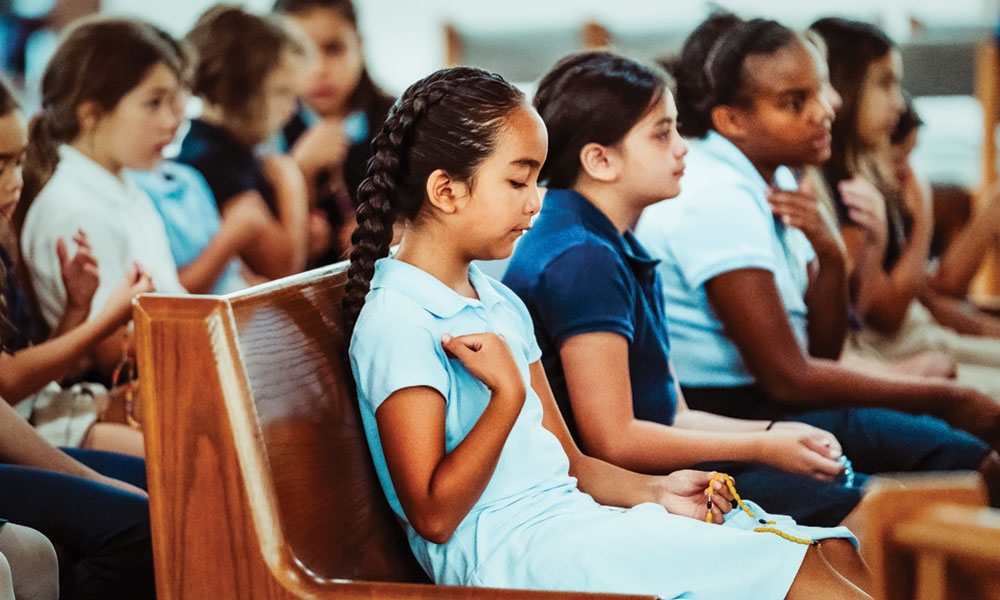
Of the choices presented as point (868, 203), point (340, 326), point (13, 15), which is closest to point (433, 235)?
point (340, 326)

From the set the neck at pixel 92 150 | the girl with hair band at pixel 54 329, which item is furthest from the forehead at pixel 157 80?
the girl with hair band at pixel 54 329

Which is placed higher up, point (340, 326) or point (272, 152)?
point (340, 326)

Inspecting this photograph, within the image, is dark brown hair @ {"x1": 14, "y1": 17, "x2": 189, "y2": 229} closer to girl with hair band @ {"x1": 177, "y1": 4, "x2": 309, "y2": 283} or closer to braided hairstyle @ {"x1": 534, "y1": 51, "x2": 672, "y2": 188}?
girl with hair band @ {"x1": 177, "y1": 4, "x2": 309, "y2": 283}

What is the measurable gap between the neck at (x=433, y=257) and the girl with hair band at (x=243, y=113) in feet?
5.45

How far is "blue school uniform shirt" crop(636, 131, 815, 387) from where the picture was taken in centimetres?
179

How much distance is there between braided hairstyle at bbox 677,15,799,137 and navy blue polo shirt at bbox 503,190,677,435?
0.53 metres

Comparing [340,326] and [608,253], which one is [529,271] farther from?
[340,326]

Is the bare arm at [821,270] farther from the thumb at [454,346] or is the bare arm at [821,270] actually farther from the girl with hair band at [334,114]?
the girl with hair band at [334,114]

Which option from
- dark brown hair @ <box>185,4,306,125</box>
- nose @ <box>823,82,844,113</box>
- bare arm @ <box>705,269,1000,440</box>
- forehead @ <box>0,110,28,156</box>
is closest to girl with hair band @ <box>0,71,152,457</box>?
forehead @ <box>0,110,28,156</box>

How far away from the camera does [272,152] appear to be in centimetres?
315

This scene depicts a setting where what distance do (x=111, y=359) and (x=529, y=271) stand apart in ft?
2.88

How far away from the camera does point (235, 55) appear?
2.93 m

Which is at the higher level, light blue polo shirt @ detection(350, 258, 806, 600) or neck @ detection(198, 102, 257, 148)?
light blue polo shirt @ detection(350, 258, 806, 600)

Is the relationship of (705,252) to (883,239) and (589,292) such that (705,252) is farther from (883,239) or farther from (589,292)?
(883,239)
